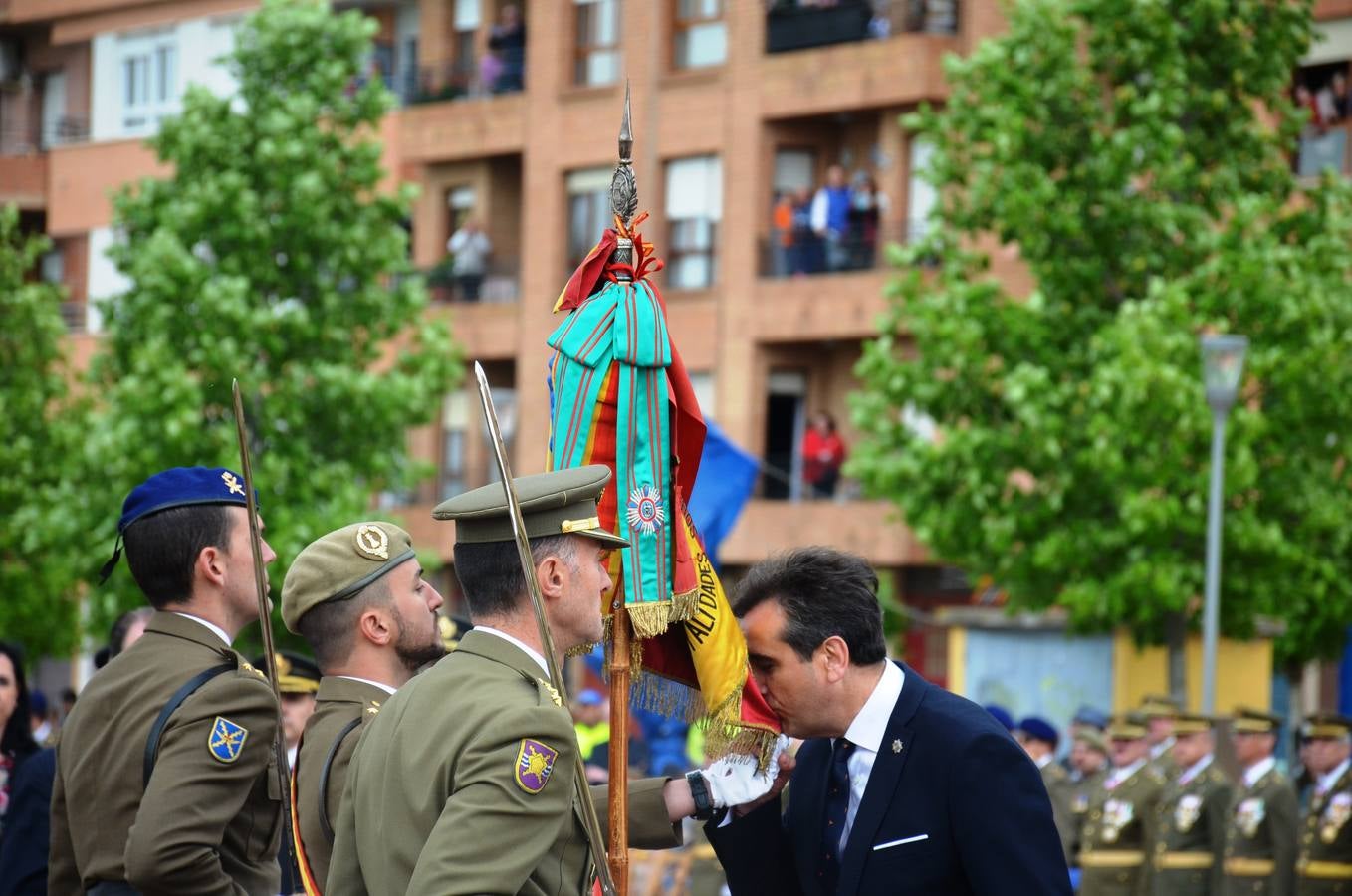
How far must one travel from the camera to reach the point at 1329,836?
15992 mm

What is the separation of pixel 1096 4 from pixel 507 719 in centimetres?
1970

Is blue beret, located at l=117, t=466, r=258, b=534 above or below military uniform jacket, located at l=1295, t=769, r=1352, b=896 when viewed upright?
above

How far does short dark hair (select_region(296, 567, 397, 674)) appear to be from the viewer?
6.06 m

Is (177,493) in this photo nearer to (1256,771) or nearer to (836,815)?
(836,815)

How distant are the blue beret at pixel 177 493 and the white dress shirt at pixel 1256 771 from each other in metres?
12.1

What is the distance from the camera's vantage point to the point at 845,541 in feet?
111

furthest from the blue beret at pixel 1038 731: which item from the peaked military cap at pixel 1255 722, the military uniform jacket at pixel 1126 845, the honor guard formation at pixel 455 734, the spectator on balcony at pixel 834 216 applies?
the spectator on balcony at pixel 834 216

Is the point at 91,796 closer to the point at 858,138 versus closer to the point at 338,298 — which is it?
the point at 338,298

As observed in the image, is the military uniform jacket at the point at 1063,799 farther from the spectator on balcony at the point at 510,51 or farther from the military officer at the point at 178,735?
the spectator on balcony at the point at 510,51

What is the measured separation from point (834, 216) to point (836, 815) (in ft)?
93.8

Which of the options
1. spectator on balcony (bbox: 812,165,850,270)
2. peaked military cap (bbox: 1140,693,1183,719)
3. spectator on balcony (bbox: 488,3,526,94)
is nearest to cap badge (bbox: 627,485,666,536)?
peaked military cap (bbox: 1140,693,1183,719)

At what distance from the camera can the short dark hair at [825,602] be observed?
18.4 feet

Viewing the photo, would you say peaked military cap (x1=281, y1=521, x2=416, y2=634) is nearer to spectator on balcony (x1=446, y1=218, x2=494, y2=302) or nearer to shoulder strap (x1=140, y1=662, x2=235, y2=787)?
shoulder strap (x1=140, y1=662, x2=235, y2=787)

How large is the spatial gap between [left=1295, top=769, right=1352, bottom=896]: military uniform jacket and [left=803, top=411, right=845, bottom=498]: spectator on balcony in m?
18.0
